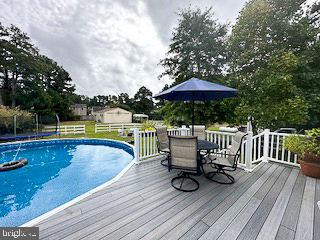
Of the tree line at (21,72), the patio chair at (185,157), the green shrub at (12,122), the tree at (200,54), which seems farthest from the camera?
the tree line at (21,72)

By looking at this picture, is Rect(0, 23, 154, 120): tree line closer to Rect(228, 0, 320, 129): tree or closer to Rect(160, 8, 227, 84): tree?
Rect(160, 8, 227, 84): tree

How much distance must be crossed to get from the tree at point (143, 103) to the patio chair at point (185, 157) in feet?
126

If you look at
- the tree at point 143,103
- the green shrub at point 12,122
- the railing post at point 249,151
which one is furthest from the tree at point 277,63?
the tree at point 143,103

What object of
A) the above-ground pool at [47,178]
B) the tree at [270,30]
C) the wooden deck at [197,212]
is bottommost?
the above-ground pool at [47,178]

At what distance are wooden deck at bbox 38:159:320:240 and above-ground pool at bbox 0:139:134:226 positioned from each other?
89.3 inches

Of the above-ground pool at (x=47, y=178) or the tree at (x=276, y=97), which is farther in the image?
the tree at (x=276, y=97)

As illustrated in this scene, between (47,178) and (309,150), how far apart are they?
26.5 feet

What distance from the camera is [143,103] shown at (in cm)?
4347

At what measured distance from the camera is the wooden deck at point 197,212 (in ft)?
6.82

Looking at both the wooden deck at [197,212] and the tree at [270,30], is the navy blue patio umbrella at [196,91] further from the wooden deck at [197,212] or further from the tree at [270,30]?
the tree at [270,30]

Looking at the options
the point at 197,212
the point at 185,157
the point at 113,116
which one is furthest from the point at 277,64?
the point at 113,116

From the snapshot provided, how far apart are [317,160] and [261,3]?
512 centimetres

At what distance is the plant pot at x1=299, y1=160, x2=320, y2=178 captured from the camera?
3.71 m

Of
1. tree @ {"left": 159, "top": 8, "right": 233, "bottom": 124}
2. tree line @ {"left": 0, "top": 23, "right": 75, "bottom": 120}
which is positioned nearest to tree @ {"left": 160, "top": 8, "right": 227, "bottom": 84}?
tree @ {"left": 159, "top": 8, "right": 233, "bottom": 124}
